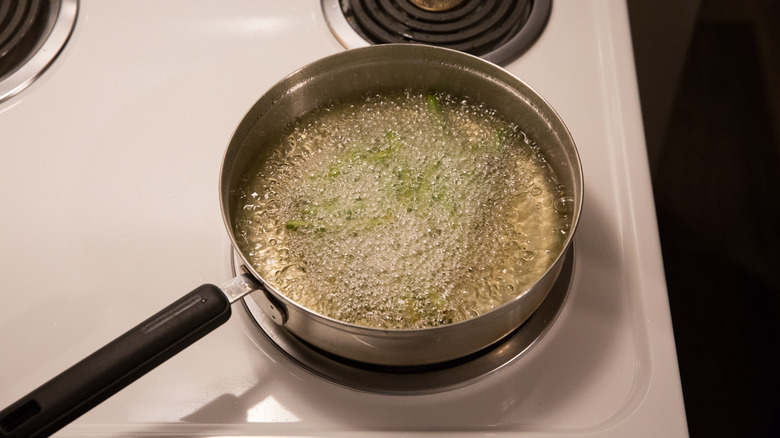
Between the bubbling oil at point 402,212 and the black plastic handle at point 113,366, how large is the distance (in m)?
0.09

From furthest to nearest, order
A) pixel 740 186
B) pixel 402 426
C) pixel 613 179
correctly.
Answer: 1. pixel 740 186
2. pixel 613 179
3. pixel 402 426

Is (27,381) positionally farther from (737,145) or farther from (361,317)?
(737,145)

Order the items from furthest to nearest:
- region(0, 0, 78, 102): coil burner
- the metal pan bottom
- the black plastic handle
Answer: region(0, 0, 78, 102): coil burner < the metal pan bottom < the black plastic handle

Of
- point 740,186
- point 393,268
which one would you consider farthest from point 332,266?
point 740,186

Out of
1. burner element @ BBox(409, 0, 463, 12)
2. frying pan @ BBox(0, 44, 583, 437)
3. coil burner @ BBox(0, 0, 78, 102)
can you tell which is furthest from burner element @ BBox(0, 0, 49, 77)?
burner element @ BBox(409, 0, 463, 12)

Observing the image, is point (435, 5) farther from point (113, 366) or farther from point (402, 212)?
point (113, 366)

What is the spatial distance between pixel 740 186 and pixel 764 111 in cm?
16

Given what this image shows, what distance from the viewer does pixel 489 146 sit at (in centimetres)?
66

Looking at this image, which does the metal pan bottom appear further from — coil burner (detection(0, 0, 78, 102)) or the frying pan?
coil burner (detection(0, 0, 78, 102))

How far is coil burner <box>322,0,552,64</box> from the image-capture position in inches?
28.7

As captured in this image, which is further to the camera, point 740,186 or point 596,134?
point 740,186

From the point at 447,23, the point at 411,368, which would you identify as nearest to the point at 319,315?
the point at 411,368

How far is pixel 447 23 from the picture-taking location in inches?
29.5

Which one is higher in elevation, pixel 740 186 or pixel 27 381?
pixel 27 381
